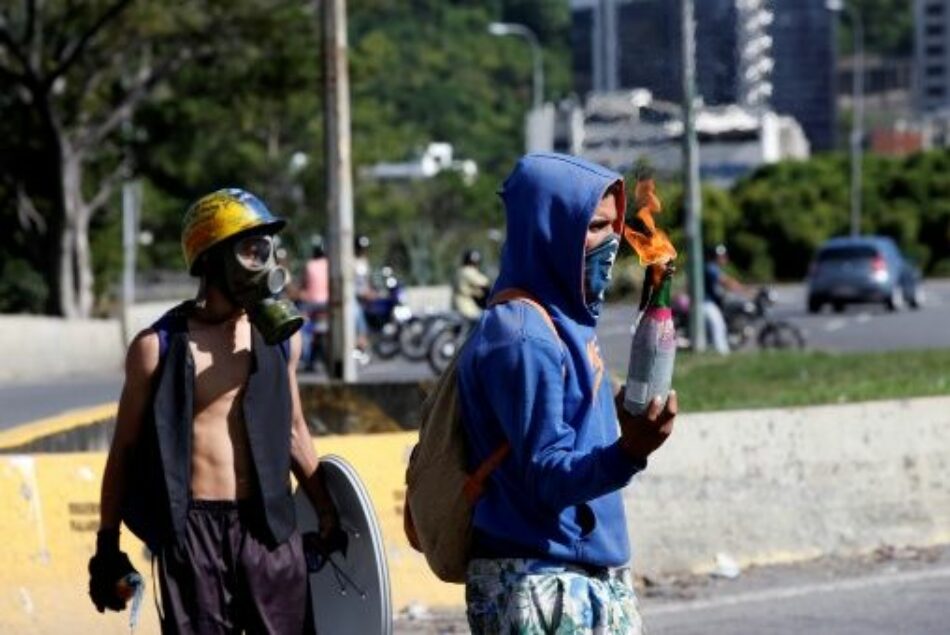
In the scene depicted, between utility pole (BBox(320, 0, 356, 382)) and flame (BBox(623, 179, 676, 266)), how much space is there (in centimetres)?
1324

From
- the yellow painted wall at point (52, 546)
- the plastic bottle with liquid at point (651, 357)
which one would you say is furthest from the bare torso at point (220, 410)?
the yellow painted wall at point (52, 546)

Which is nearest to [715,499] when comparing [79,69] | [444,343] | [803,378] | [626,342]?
[803,378]

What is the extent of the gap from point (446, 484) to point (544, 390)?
30 cm

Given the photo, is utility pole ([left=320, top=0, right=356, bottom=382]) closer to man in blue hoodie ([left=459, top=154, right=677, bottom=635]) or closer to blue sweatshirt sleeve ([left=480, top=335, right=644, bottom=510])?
man in blue hoodie ([left=459, top=154, right=677, bottom=635])

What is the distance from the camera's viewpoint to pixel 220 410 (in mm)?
6215

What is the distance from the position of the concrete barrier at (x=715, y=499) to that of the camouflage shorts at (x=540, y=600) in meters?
4.60

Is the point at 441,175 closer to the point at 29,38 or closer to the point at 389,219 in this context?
the point at 389,219

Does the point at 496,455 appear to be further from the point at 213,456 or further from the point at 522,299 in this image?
the point at 213,456

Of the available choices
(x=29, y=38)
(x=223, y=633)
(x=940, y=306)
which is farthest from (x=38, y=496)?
(x=940, y=306)

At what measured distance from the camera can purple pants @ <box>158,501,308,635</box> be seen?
6059mm

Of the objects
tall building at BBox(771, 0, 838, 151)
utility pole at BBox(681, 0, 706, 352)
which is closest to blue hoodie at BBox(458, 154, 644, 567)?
tall building at BBox(771, 0, 838, 151)

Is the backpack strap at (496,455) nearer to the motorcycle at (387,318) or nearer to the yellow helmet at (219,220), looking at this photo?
the yellow helmet at (219,220)

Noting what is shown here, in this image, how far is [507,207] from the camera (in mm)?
4809

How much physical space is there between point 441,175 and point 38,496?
65.0 meters
